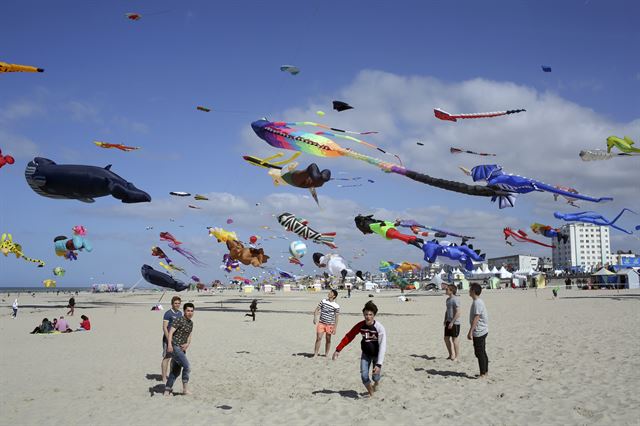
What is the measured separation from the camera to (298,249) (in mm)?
33969

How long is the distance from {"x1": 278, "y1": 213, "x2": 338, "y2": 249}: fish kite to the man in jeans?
21248 mm

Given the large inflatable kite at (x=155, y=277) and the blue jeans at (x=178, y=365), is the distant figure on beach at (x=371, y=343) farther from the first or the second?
the large inflatable kite at (x=155, y=277)

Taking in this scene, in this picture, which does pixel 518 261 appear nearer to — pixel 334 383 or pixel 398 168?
pixel 398 168

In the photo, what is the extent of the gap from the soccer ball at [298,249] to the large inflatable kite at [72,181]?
52.4 ft

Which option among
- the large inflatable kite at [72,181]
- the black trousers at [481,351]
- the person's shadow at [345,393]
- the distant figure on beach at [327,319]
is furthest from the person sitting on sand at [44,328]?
the black trousers at [481,351]

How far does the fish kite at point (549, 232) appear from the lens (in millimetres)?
31834

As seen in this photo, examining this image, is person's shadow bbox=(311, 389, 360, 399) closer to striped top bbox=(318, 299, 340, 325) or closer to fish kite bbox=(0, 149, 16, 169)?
striped top bbox=(318, 299, 340, 325)

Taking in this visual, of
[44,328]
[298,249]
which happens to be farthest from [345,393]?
[298,249]

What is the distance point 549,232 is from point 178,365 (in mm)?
30740

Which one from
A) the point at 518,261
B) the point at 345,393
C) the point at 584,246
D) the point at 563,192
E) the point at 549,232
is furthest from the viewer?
the point at 584,246

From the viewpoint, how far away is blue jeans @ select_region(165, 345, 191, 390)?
708 centimetres

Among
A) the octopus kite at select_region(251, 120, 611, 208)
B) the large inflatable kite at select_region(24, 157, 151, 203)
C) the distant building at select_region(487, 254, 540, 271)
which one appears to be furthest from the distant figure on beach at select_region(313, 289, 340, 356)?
the distant building at select_region(487, 254, 540, 271)

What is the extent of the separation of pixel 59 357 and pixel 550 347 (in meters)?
11.0

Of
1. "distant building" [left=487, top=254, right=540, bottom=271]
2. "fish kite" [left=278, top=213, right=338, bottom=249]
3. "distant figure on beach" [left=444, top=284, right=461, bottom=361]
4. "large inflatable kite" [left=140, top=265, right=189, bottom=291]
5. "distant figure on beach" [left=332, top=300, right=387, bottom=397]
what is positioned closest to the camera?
"distant figure on beach" [left=332, top=300, right=387, bottom=397]
